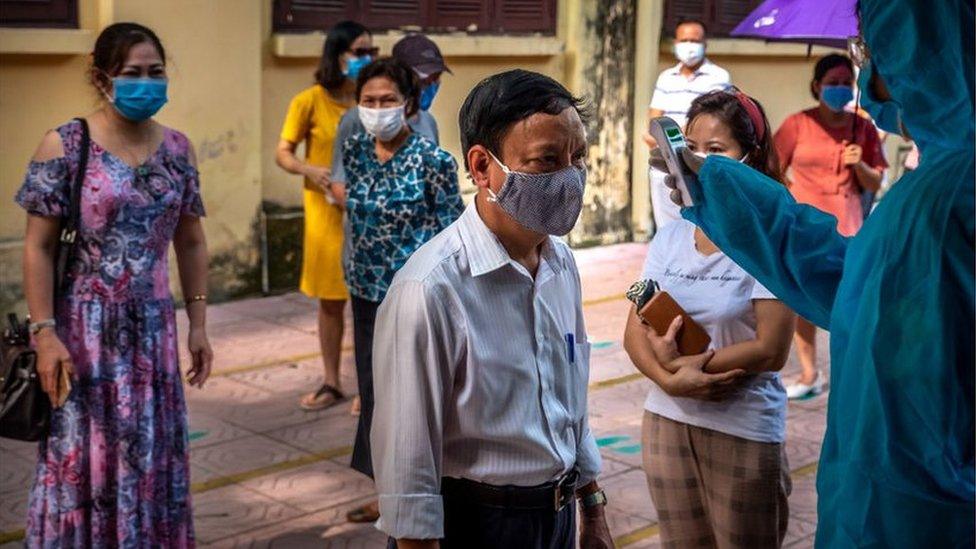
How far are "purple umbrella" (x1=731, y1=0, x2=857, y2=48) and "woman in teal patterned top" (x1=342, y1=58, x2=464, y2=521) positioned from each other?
1505 millimetres

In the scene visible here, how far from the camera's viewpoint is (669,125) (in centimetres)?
327

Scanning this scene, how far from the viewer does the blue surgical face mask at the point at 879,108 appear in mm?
2881

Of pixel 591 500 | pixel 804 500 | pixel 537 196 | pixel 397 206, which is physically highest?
pixel 537 196

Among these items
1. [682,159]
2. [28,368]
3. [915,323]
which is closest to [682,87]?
[28,368]

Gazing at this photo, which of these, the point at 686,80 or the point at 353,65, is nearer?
the point at 353,65

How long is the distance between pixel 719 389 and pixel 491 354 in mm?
1159

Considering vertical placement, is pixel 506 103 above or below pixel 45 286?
above

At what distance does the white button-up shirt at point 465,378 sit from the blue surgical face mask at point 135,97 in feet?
5.96

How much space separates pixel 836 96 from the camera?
8133 mm

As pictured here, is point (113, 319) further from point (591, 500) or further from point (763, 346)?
point (763, 346)

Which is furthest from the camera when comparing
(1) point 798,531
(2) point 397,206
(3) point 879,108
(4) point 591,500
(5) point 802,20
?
(1) point 798,531

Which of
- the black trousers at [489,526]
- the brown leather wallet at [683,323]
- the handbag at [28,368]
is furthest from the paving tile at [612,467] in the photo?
the black trousers at [489,526]

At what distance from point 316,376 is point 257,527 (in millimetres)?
2450

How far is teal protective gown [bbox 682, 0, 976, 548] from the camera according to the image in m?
2.62
